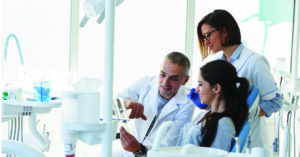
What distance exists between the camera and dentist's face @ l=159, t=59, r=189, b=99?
191 centimetres

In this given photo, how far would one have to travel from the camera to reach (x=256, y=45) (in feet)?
13.1

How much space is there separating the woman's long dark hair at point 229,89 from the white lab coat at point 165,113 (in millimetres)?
334

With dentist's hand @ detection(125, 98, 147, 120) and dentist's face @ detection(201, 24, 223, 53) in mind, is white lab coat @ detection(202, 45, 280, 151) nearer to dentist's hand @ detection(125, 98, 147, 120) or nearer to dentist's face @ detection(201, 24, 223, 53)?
dentist's face @ detection(201, 24, 223, 53)

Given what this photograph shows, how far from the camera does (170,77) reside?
1.92 m

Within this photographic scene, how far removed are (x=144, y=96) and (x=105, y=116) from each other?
3.89 feet

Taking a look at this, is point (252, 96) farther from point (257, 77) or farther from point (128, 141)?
point (128, 141)

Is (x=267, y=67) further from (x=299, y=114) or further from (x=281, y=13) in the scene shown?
(x=281, y=13)

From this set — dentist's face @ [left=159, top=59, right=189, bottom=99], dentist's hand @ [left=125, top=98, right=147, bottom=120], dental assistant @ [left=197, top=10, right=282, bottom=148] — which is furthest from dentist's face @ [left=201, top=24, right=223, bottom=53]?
dentist's hand @ [left=125, top=98, right=147, bottom=120]

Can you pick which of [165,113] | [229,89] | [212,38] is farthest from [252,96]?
[165,113]

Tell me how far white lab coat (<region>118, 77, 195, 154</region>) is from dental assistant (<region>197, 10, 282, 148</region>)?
32 cm

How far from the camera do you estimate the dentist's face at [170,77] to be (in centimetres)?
191

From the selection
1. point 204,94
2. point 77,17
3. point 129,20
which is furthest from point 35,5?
point 204,94

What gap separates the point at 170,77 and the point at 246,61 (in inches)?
15.1

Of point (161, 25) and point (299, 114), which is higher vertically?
point (161, 25)
